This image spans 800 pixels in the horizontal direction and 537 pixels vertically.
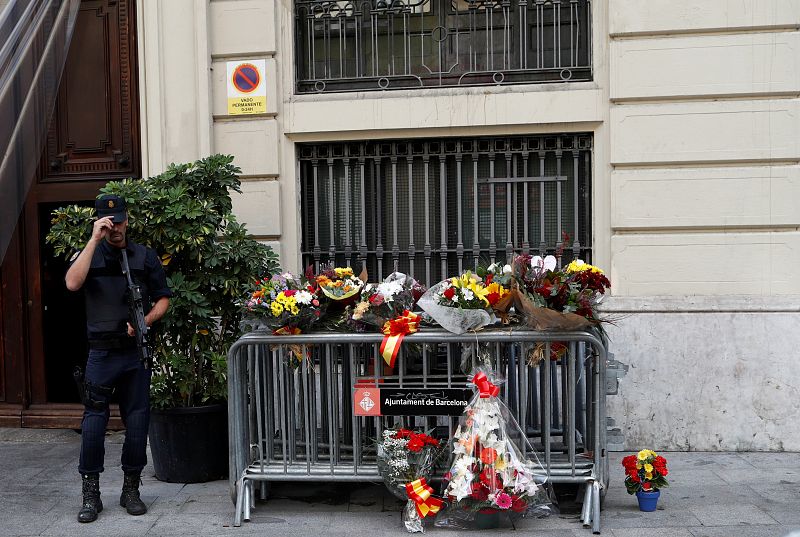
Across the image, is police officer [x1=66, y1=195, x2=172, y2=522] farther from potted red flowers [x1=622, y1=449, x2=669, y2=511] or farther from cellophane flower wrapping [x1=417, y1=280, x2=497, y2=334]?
potted red flowers [x1=622, y1=449, x2=669, y2=511]

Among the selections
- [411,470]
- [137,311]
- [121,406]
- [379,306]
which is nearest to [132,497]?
[121,406]

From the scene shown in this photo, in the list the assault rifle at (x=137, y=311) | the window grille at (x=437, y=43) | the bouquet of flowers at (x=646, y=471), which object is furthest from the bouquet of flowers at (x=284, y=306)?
the window grille at (x=437, y=43)

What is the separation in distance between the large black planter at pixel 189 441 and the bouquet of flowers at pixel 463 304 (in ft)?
6.39

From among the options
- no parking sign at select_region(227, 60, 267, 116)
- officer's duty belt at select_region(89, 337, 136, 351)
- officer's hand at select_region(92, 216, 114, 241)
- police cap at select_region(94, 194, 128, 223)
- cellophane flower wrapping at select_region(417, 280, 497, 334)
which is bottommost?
officer's duty belt at select_region(89, 337, 136, 351)

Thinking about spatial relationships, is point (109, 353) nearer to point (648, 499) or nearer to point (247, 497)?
point (247, 497)

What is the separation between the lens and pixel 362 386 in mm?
5082

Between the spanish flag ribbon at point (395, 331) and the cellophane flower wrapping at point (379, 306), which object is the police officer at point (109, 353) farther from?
the spanish flag ribbon at point (395, 331)

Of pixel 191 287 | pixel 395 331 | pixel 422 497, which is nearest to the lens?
pixel 422 497

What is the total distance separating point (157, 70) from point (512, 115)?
3052mm

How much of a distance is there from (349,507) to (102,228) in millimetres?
2370

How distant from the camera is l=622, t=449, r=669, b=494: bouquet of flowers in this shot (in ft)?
16.8

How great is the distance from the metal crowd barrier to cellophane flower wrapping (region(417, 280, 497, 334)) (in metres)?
0.07

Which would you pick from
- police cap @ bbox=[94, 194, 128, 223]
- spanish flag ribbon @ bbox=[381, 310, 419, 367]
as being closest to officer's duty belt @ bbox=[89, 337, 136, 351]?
police cap @ bbox=[94, 194, 128, 223]

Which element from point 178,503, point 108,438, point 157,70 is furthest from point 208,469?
point 157,70
